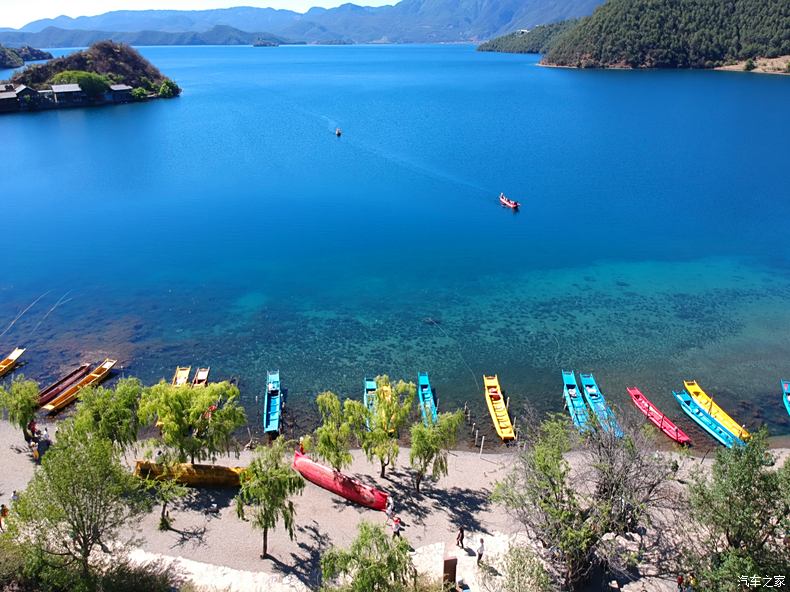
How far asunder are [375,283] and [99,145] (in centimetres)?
9085

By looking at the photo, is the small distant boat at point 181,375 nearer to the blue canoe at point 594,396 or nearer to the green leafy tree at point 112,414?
the green leafy tree at point 112,414

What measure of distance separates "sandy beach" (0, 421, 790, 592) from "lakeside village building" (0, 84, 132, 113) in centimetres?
16076

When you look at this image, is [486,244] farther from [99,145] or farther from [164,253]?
[99,145]

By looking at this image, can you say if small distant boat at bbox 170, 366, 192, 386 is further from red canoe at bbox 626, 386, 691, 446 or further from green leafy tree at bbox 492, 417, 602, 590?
red canoe at bbox 626, 386, 691, 446

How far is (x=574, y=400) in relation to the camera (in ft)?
144

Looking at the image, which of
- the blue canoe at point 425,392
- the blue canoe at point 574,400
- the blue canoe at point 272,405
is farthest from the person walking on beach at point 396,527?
the blue canoe at point 574,400

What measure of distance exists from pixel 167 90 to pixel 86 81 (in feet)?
89.2

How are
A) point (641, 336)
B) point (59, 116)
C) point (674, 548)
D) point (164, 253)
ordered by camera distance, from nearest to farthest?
1. point (674, 548)
2. point (641, 336)
3. point (164, 253)
4. point (59, 116)

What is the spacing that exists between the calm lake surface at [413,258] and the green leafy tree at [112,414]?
39.1ft

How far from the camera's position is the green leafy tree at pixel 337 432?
32969 mm

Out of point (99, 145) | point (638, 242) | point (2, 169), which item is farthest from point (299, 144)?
point (638, 242)

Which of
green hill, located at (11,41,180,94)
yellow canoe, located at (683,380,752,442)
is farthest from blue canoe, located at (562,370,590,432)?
green hill, located at (11,41,180,94)

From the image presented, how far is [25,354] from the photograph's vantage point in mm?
50312

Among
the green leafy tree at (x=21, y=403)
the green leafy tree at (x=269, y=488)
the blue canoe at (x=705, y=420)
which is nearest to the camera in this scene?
the green leafy tree at (x=269, y=488)
